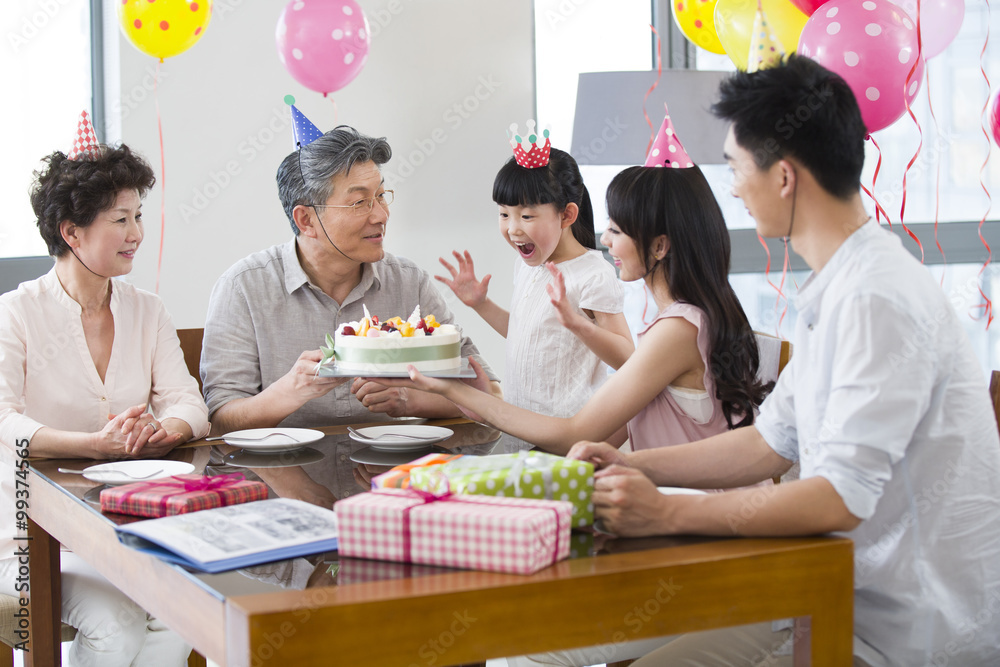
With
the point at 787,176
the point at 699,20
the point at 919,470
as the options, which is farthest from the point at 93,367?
the point at 699,20

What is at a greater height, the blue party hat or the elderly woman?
the blue party hat

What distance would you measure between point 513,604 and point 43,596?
46.8 inches

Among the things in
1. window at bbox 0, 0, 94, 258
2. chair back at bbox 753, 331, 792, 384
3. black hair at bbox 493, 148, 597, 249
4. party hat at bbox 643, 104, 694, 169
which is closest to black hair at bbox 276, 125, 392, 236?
black hair at bbox 493, 148, 597, 249

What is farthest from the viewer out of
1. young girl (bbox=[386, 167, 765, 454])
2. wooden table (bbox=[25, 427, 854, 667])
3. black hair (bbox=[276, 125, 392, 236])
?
black hair (bbox=[276, 125, 392, 236])

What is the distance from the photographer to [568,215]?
2.69 m

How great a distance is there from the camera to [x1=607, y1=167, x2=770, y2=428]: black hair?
190 centimetres

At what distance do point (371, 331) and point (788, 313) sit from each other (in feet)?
10.3

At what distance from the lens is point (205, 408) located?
2.15m

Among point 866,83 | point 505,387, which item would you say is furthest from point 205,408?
point 866,83

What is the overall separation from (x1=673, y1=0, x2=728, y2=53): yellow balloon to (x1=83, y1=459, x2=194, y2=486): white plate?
2382 mm

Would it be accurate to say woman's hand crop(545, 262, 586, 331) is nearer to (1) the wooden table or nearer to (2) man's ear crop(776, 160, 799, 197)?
(2) man's ear crop(776, 160, 799, 197)

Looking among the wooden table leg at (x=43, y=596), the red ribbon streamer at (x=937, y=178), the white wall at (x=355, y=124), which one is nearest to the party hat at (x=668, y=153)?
the wooden table leg at (x=43, y=596)

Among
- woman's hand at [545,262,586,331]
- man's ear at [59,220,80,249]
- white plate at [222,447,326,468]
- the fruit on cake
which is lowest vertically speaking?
white plate at [222,447,326,468]

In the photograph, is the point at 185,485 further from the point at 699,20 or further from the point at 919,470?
the point at 699,20
